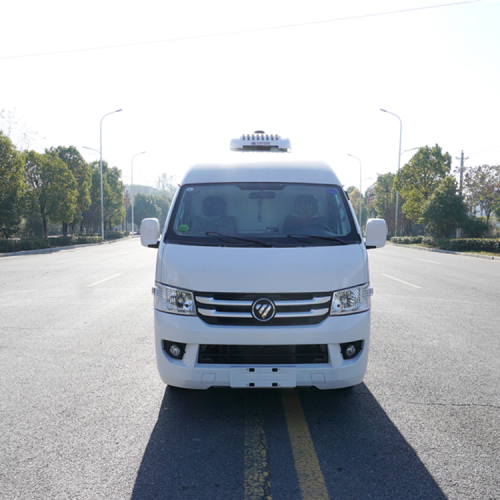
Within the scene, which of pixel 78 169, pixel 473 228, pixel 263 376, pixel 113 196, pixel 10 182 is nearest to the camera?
pixel 263 376

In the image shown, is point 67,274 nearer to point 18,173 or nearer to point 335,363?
point 335,363

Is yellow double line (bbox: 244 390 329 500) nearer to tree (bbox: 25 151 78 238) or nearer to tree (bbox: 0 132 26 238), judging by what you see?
tree (bbox: 0 132 26 238)

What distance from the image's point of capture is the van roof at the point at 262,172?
4559mm

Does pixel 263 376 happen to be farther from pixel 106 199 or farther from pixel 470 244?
pixel 106 199

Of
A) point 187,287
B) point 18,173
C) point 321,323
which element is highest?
point 18,173

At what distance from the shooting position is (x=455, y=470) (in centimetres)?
295

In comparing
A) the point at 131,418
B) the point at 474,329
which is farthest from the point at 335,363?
the point at 474,329

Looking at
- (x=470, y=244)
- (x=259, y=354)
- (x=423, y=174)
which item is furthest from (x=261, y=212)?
(x=423, y=174)

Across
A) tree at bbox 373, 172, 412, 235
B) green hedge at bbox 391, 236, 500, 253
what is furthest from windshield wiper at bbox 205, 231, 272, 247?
tree at bbox 373, 172, 412, 235

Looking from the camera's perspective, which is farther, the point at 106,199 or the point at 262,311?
the point at 106,199

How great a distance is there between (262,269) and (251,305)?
29 cm

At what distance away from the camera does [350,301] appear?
3.62 m

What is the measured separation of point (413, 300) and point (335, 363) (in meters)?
6.71

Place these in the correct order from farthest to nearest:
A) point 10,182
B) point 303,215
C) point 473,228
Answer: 1. point 473,228
2. point 10,182
3. point 303,215
